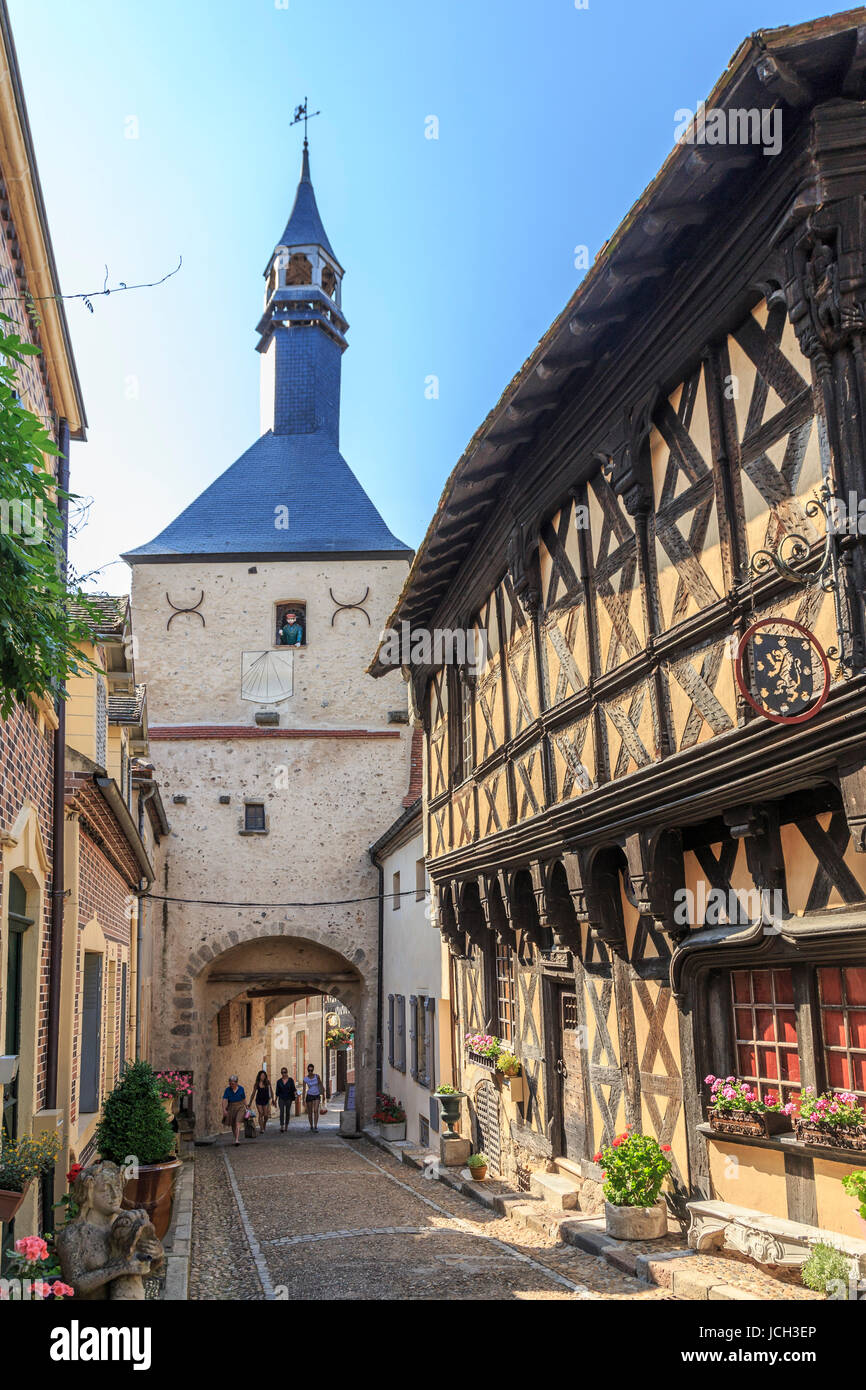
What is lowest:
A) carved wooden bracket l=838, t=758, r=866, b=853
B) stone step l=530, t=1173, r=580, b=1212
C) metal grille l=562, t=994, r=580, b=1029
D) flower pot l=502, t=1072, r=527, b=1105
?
stone step l=530, t=1173, r=580, b=1212

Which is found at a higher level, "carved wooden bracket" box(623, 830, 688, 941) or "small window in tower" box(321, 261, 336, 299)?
"small window in tower" box(321, 261, 336, 299)

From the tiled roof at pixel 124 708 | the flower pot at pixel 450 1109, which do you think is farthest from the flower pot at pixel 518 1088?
the tiled roof at pixel 124 708

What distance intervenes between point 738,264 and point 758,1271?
5.09 metres

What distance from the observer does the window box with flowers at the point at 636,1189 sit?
710 centimetres

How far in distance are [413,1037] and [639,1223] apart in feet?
34.0

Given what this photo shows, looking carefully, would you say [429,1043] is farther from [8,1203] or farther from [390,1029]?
[8,1203]

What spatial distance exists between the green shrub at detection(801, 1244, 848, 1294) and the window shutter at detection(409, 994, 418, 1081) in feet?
38.6

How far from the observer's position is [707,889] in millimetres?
6801

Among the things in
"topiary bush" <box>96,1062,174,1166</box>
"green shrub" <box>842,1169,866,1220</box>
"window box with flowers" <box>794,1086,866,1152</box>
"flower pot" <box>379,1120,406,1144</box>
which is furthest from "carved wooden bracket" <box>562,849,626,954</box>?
"flower pot" <box>379,1120,406,1144</box>

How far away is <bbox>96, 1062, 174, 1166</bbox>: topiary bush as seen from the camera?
8695 mm

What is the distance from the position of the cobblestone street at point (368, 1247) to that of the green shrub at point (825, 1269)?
103 cm

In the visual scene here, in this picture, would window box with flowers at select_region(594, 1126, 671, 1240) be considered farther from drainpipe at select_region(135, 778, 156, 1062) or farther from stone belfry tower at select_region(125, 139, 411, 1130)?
stone belfry tower at select_region(125, 139, 411, 1130)

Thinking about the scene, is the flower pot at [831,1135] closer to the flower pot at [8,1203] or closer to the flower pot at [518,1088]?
the flower pot at [8,1203]

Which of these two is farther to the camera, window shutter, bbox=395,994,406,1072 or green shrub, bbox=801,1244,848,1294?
window shutter, bbox=395,994,406,1072
